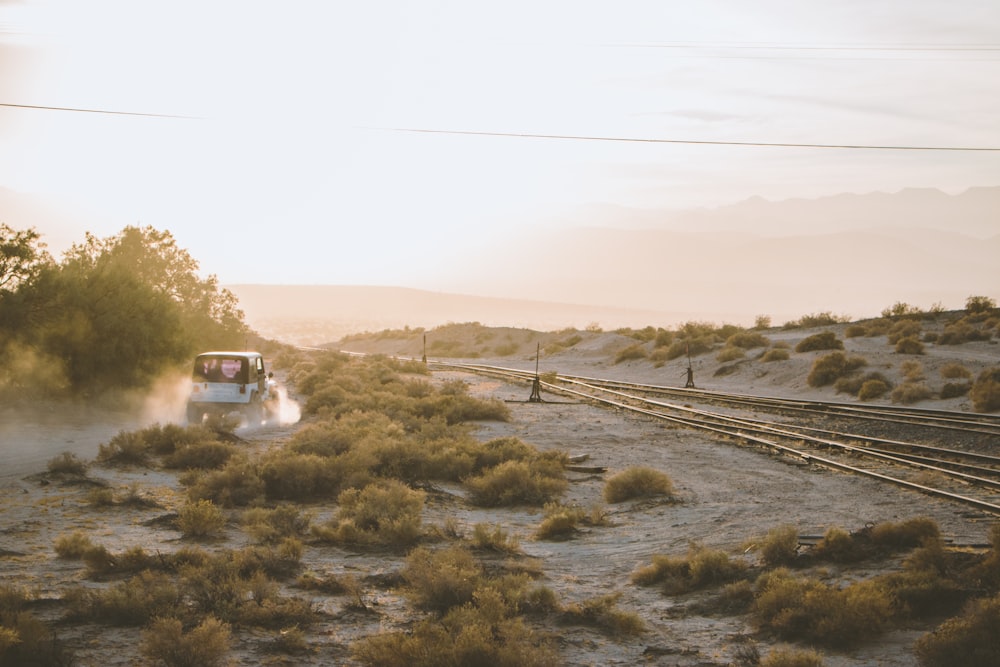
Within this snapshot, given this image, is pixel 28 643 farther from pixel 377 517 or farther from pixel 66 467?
pixel 66 467

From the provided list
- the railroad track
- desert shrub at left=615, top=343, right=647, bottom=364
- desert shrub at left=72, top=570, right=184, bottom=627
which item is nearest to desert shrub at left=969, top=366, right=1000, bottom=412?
the railroad track

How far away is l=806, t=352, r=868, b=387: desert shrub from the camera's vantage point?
36906mm

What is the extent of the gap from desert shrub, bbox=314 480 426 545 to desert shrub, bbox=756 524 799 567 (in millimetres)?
4898

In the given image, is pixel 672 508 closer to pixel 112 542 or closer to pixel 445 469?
pixel 445 469

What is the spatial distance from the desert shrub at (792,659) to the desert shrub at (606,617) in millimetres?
1695

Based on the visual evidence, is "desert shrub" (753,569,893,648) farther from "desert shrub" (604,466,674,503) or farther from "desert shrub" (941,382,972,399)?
"desert shrub" (941,382,972,399)

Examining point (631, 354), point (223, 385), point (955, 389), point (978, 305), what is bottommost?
point (223, 385)

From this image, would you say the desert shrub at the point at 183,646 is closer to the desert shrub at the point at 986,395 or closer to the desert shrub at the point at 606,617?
the desert shrub at the point at 606,617

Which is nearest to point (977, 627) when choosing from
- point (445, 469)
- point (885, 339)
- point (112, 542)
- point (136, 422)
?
point (112, 542)

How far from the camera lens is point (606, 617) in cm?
930

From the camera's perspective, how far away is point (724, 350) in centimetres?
4712

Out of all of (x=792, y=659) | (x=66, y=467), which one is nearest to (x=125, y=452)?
(x=66, y=467)

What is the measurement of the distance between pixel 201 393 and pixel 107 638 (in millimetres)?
15830

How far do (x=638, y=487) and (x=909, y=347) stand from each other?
98.4 ft
